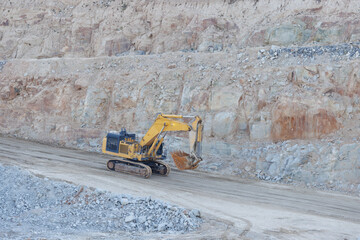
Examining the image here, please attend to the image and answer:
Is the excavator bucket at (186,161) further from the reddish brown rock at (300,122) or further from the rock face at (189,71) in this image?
the reddish brown rock at (300,122)

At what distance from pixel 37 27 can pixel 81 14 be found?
5001 mm

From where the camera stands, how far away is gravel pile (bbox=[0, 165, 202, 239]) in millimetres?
8273

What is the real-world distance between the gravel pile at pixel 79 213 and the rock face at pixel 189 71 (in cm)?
875

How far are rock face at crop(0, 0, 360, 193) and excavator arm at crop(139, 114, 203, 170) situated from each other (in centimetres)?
376

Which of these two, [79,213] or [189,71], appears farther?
[189,71]

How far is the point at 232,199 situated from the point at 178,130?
384cm

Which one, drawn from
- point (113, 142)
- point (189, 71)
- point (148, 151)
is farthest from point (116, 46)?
point (148, 151)

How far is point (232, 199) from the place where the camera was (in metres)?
12.4

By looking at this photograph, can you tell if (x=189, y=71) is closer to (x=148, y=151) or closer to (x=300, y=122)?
(x=300, y=122)

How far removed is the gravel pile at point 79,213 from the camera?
827 centimetres

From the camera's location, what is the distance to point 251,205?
1164 cm

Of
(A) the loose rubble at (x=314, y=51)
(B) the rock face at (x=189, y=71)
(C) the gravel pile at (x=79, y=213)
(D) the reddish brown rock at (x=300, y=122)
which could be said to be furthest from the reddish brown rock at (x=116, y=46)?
(C) the gravel pile at (x=79, y=213)

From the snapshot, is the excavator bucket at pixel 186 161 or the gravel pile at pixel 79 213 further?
the excavator bucket at pixel 186 161

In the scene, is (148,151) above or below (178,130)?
below
